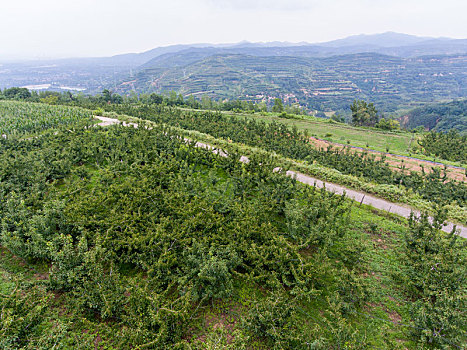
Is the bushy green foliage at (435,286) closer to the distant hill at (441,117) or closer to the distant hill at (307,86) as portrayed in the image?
the distant hill at (441,117)

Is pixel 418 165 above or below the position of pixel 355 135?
below

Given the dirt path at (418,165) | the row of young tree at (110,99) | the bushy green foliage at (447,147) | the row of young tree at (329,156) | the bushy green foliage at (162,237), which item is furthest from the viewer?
the row of young tree at (110,99)

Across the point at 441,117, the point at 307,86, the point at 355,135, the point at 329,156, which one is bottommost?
the point at 441,117

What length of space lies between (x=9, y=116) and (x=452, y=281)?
43.0 meters

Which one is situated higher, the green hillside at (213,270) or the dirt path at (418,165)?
the green hillside at (213,270)

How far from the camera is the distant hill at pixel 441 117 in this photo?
244 feet

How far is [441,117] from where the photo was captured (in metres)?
82.9

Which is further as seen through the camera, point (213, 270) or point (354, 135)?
point (354, 135)

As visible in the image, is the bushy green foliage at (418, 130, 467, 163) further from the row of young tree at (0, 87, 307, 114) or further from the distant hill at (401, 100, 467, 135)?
the distant hill at (401, 100, 467, 135)

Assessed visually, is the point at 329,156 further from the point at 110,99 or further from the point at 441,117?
the point at 441,117

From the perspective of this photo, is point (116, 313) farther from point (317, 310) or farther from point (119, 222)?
point (317, 310)

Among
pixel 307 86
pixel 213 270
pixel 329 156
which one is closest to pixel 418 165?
pixel 329 156

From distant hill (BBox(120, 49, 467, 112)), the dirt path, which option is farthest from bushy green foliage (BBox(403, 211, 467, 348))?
distant hill (BBox(120, 49, 467, 112))

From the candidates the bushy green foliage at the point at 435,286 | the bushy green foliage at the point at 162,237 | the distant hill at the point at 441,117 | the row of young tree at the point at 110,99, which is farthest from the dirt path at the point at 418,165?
the distant hill at the point at 441,117
